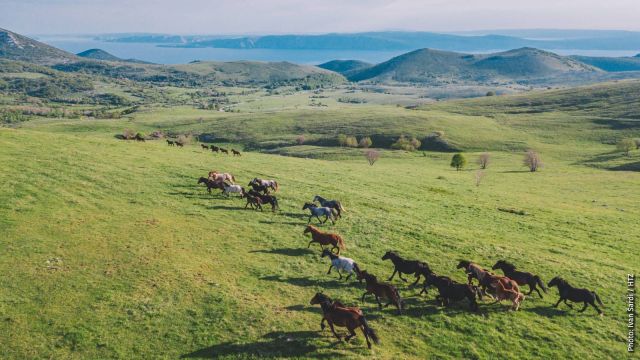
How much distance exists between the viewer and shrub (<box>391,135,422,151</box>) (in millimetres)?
115125

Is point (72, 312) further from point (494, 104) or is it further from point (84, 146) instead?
point (494, 104)

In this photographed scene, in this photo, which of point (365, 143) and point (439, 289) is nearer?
point (439, 289)

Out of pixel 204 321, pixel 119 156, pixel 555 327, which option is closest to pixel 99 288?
pixel 204 321

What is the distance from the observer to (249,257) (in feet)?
75.1

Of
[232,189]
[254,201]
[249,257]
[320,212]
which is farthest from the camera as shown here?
[232,189]

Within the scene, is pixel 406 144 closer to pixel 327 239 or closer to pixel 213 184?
pixel 213 184

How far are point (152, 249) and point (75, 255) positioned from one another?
11.9ft

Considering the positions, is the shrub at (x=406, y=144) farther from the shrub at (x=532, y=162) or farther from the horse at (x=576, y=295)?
the horse at (x=576, y=295)

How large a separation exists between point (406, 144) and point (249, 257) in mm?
98908

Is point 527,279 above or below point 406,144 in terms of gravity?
above

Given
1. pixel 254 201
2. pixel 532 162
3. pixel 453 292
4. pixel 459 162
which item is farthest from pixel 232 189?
pixel 532 162

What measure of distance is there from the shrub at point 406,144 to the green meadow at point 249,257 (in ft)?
205

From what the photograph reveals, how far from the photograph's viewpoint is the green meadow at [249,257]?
16.5 metres

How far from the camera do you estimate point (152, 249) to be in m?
22.7
